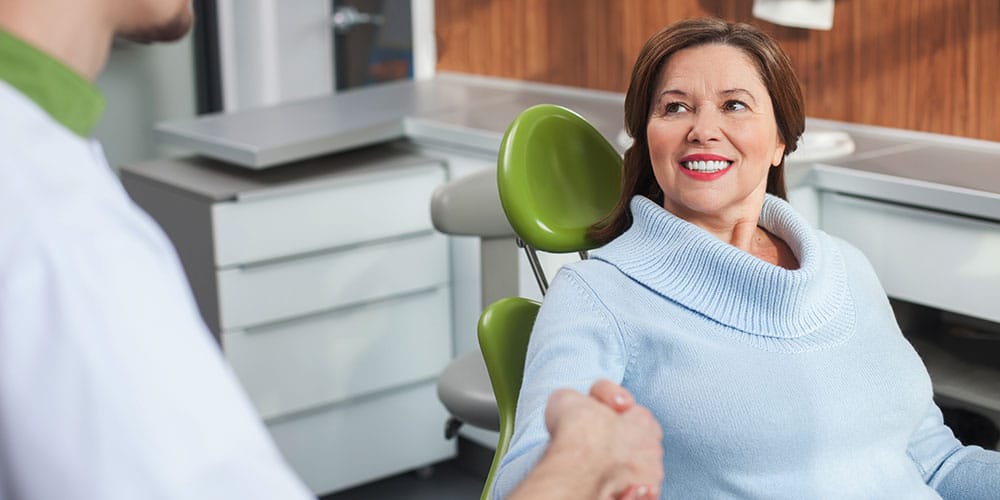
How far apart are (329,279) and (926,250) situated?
4.11 ft

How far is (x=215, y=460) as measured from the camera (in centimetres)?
65

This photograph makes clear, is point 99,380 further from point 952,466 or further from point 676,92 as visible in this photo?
point 952,466

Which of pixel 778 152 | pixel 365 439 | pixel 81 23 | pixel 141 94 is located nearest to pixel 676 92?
pixel 778 152

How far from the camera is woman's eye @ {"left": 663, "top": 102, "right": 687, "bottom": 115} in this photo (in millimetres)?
1610

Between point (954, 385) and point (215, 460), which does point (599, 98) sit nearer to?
point (954, 385)

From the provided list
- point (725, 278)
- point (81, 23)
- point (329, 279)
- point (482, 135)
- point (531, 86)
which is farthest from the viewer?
point (531, 86)

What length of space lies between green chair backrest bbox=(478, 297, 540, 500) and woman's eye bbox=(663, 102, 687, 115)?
33cm

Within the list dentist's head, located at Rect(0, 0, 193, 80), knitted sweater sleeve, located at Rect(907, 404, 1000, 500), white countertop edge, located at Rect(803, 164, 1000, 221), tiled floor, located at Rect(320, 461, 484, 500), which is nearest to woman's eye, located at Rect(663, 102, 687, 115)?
knitted sweater sleeve, located at Rect(907, 404, 1000, 500)

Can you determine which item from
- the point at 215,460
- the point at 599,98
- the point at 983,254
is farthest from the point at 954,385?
the point at 215,460

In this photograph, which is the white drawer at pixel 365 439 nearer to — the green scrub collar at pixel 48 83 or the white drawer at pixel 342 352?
Result: the white drawer at pixel 342 352

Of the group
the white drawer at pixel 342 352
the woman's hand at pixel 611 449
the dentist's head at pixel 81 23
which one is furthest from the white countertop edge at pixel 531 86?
the dentist's head at pixel 81 23

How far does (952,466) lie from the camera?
159 centimetres

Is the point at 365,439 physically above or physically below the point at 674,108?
below

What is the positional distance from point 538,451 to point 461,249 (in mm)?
1677
